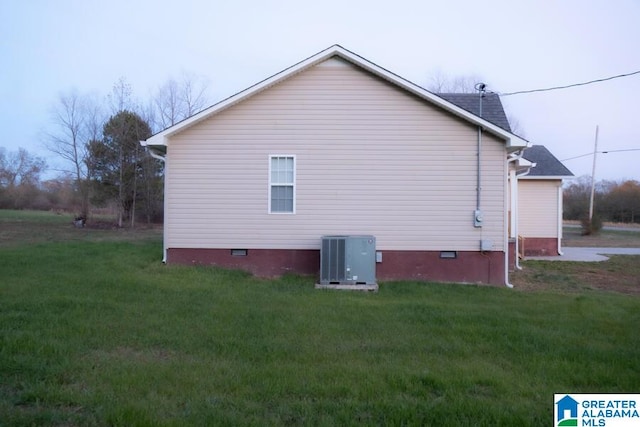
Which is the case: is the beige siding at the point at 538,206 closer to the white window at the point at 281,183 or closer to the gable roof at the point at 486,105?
the gable roof at the point at 486,105

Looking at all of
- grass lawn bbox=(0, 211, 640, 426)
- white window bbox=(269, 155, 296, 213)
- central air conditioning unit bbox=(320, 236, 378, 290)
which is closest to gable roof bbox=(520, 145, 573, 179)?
grass lawn bbox=(0, 211, 640, 426)

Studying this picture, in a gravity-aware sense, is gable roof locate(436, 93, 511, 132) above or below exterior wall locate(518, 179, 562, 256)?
above

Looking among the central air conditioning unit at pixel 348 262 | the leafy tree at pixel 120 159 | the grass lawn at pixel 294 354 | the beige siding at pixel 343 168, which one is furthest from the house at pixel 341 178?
the leafy tree at pixel 120 159

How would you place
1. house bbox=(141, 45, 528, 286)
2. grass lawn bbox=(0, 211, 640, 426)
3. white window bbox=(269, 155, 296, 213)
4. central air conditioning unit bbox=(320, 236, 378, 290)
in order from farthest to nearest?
white window bbox=(269, 155, 296, 213)
house bbox=(141, 45, 528, 286)
central air conditioning unit bbox=(320, 236, 378, 290)
grass lawn bbox=(0, 211, 640, 426)

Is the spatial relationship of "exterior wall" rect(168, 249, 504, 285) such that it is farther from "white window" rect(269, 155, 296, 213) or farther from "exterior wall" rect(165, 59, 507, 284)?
"white window" rect(269, 155, 296, 213)

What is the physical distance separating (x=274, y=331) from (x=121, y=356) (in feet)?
6.97

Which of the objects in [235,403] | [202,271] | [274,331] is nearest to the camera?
[235,403]

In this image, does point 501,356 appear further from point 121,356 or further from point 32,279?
point 32,279

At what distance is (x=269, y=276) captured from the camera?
14.4 metres

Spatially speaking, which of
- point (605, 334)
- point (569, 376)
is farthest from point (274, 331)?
point (605, 334)

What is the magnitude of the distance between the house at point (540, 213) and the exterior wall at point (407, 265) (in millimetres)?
10059

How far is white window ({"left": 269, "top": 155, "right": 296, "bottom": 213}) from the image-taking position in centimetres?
1440

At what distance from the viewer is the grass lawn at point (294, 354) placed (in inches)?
205

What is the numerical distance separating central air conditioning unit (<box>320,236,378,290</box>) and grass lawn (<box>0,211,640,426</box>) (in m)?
0.89
